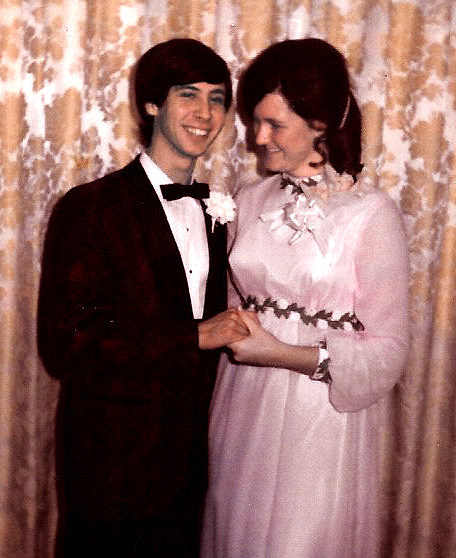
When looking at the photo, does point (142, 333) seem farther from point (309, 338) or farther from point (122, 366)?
point (309, 338)

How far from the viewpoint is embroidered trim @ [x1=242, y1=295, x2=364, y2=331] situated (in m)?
1.57

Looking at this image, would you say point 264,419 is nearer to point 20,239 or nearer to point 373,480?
point 373,480

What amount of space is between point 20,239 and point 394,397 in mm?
1415

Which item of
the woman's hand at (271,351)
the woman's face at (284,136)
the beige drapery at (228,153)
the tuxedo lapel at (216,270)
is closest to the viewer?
the woman's hand at (271,351)

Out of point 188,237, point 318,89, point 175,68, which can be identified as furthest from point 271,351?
point 175,68

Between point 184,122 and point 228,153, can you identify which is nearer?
point 184,122

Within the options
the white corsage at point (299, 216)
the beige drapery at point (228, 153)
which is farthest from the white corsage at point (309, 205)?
the beige drapery at point (228, 153)

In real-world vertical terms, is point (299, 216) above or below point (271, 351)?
above

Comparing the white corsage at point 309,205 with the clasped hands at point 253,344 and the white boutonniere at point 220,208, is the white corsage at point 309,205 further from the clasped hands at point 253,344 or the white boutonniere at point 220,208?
the clasped hands at point 253,344

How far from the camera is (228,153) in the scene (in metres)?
2.16

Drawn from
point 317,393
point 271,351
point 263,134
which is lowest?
point 317,393

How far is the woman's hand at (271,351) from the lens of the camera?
4.86 feet

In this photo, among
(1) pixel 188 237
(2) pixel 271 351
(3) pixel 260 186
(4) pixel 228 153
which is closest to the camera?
(2) pixel 271 351

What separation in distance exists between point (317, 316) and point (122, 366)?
0.49 m
